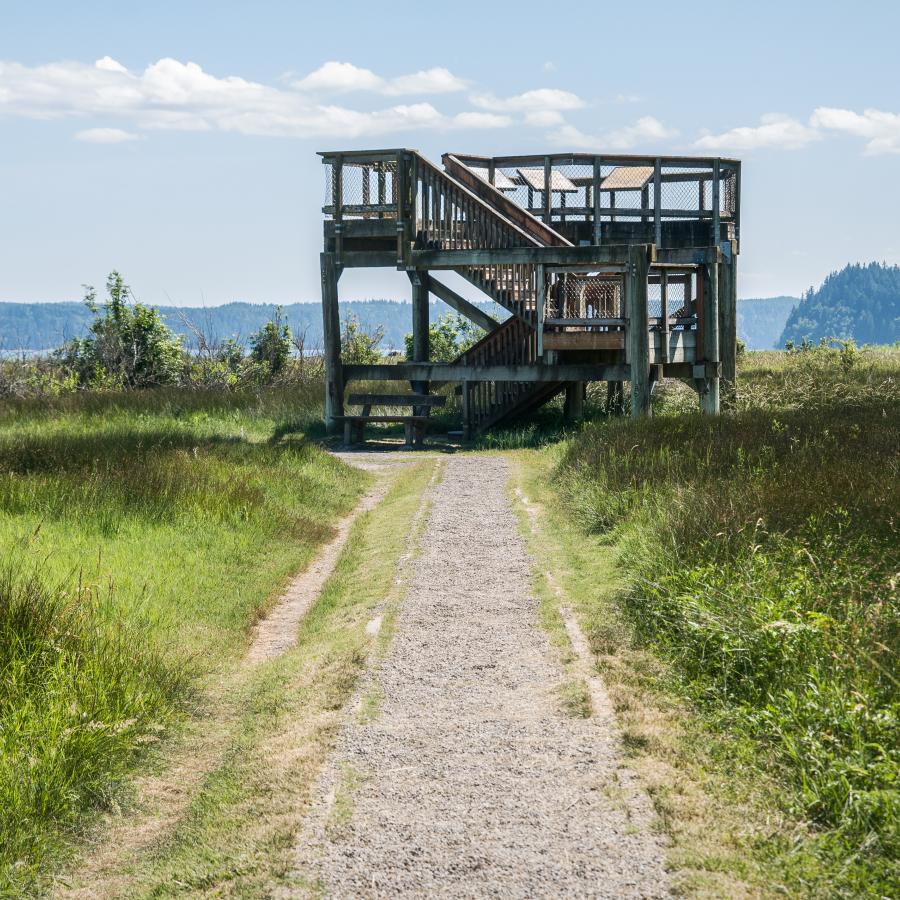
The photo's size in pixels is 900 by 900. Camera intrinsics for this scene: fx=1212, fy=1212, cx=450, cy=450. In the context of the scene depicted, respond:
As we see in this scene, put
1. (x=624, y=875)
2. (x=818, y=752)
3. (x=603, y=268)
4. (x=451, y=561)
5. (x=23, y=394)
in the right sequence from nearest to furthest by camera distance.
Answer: (x=624, y=875) < (x=818, y=752) < (x=451, y=561) < (x=603, y=268) < (x=23, y=394)

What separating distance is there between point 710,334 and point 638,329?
7.16 feet

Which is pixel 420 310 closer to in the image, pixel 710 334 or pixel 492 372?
pixel 492 372

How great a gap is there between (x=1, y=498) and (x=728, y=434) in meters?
8.61

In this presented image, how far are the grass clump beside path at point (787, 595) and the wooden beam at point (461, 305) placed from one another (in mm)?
10010

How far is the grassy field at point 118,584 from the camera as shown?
627 cm

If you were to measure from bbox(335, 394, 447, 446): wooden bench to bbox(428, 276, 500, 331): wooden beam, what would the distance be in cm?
293

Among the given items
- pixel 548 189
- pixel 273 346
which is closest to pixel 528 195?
pixel 548 189

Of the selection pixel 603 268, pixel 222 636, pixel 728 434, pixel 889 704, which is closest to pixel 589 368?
pixel 603 268

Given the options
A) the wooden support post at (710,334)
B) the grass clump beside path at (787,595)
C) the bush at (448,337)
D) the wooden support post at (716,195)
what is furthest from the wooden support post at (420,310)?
the grass clump beside path at (787,595)

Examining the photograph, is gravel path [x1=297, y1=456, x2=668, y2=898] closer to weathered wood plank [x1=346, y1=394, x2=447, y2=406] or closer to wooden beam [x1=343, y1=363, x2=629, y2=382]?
wooden beam [x1=343, y1=363, x2=629, y2=382]

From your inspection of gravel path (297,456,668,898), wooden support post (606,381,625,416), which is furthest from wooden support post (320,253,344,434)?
gravel path (297,456,668,898)

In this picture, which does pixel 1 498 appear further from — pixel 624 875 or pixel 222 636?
pixel 624 875

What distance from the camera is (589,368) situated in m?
22.1

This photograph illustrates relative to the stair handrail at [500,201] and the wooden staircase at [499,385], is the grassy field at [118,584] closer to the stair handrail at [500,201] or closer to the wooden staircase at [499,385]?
the wooden staircase at [499,385]
